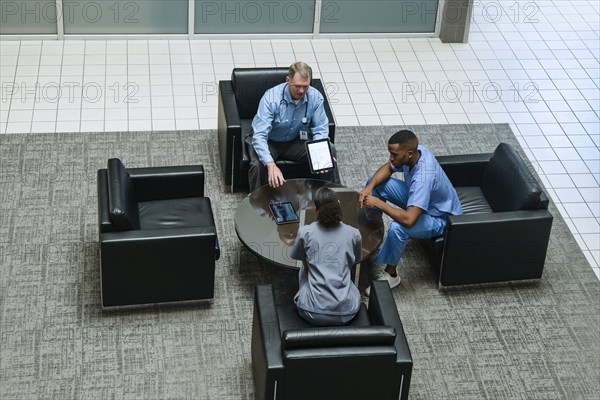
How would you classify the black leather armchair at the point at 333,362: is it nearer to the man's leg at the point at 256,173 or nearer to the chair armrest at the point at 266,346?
the chair armrest at the point at 266,346

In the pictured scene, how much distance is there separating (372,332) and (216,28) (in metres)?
6.00

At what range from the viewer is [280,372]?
6.20m

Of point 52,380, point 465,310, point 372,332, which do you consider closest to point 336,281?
point 372,332

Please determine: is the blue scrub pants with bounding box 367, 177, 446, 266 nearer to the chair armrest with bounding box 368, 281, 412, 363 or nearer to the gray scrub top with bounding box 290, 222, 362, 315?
the chair armrest with bounding box 368, 281, 412, 363

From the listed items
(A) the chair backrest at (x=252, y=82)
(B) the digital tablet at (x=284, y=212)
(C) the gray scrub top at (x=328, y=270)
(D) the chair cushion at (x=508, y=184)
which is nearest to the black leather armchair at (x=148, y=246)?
(B) the digital tablet at (x=284, y=212)

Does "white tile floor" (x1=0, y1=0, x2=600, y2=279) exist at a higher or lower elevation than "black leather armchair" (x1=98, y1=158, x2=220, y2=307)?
lower

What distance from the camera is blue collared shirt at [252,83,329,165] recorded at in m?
8.40

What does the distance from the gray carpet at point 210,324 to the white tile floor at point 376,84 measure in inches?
40.8

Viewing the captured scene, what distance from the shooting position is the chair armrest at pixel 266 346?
6.22 metres

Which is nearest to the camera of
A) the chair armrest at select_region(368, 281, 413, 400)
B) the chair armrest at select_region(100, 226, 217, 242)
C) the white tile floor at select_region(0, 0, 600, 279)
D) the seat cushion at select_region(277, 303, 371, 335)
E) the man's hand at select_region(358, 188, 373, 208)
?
the chair armrest at select_region(368, 281, 413, 400)

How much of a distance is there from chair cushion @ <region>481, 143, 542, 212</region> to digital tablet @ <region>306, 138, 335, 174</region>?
4.36 ft

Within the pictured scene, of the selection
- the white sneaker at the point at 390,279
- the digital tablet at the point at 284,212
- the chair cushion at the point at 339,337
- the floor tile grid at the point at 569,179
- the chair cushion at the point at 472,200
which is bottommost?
the floor tile grid at the point at 569,179

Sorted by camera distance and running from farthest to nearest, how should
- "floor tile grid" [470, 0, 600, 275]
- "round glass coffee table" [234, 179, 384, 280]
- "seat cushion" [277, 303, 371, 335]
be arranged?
"floor tile grid" [470, 0, 600, 275] → "round glass coffee table" [234, 179, 384, 280] → "seat cushion" [277, 303, 371, 335]

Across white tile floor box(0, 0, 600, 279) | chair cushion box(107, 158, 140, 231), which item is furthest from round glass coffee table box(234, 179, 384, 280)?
white tile floor box(0, 0, 600, 279)
